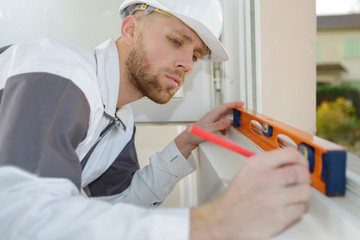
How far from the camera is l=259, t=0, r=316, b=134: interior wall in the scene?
3.59 ft

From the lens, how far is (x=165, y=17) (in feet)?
3.14

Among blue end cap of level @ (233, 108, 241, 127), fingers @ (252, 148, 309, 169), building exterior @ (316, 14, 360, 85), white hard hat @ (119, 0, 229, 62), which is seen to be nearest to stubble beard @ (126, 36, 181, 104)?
white hard hat @ (119, 0, 229, 62)

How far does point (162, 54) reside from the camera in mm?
986

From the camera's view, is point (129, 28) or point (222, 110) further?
point (222, 110)

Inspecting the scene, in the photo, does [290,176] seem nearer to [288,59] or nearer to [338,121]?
[288,59]

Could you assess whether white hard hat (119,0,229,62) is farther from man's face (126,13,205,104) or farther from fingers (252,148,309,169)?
fingers (252,148,309,169)

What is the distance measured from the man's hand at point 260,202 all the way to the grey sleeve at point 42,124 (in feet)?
0.98

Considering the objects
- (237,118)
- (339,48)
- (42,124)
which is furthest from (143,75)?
(339,48)

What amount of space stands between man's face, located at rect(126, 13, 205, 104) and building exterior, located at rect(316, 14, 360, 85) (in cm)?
896

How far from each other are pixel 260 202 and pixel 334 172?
0.16 metres

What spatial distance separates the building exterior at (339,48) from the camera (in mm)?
8891

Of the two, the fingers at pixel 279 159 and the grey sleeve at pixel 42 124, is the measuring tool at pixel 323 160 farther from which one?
the grey sleeve at pixel 42 124

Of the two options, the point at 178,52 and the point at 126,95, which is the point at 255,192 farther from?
the point at 126,95

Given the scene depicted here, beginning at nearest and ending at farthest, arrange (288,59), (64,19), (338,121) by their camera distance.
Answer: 1. (288,59)
2. (64,19)
3. (338,121)
